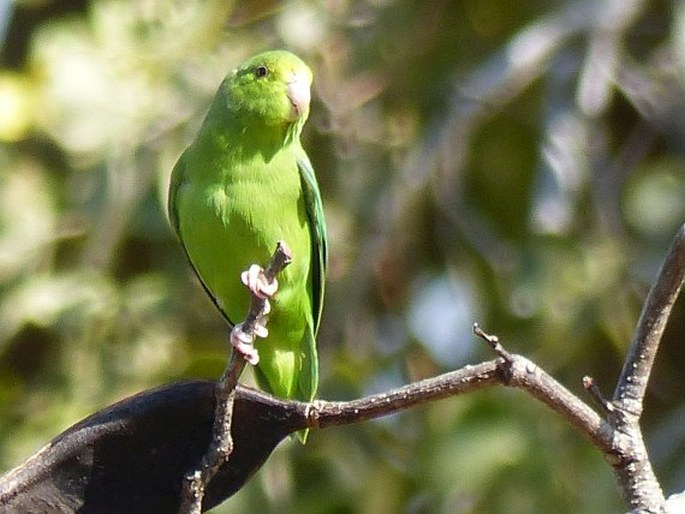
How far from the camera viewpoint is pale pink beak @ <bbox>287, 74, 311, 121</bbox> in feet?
9.33

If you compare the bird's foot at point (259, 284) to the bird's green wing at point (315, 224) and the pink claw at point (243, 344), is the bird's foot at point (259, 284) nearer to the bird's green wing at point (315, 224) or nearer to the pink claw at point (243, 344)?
the pink claw at point (243, 344)

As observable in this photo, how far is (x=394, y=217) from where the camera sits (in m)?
3.81

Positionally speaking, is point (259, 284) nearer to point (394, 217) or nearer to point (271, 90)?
point (271, 90)

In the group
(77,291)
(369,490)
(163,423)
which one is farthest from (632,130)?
(163,423)

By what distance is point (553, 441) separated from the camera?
360 centimetres

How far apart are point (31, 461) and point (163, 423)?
0.15 m

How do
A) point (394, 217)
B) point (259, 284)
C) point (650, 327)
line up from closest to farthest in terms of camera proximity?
point (650, 327) < point (259, 284) < point (394, 217)

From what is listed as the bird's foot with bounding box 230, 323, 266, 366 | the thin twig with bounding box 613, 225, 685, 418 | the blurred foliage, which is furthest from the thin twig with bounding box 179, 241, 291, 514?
the blurred foliage

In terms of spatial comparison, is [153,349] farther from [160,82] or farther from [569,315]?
[569,315]

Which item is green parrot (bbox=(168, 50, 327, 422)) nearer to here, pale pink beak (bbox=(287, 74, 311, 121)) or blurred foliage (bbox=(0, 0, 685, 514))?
pale pink beak (bbox=(287, 74, 311, 121))

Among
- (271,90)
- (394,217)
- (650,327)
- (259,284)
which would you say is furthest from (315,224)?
(650,327)

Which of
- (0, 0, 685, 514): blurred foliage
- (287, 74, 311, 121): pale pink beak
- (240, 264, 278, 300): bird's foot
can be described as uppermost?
(240, 264, 278, 300): bird's foot

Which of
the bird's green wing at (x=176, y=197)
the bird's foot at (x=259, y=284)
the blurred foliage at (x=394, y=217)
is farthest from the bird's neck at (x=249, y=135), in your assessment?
the bird's foot at (x=259, y=284)

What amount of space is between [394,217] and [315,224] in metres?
0.98
